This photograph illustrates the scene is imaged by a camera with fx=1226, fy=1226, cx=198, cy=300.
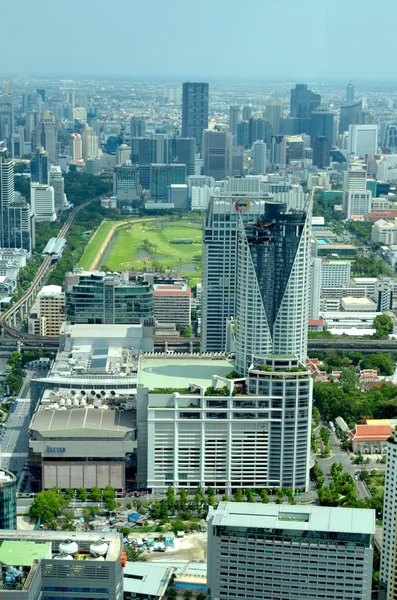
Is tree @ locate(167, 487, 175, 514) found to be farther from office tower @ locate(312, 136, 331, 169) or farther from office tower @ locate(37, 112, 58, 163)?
office tower @ locate(312, 136, 331, 169)

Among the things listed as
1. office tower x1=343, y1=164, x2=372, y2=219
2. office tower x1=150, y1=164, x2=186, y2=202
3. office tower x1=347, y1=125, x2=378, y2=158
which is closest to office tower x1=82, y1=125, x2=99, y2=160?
office tower x1=150, y1=164, x2=186, y2=202

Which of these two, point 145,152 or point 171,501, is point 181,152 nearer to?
point 145,152

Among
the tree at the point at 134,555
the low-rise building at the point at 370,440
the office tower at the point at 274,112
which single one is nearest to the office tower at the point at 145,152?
the office tower at the point at 274,112

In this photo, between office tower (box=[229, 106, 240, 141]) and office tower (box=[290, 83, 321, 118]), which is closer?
office tower (box=[229, 106, 240, 141])

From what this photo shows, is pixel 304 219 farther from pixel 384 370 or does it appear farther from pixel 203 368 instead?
pixel 384 370

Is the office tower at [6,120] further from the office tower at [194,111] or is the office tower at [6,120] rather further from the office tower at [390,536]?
the office tower at [390,536]

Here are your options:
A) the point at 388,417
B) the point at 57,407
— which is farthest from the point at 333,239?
the point at 57,407
